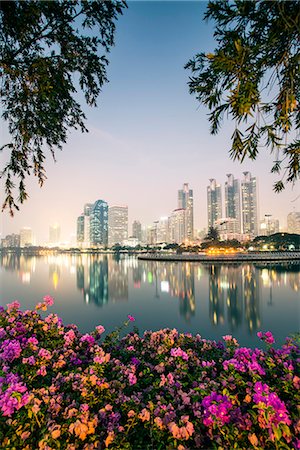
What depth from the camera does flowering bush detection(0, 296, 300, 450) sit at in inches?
85.4

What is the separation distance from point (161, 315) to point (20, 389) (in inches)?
497

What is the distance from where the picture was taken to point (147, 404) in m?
2.76

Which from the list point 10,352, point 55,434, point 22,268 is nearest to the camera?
point 55,434

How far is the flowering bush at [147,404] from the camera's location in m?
2.17

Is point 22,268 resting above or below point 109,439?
below

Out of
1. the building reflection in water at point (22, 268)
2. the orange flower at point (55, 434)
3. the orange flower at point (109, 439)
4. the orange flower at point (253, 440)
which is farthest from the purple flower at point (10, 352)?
the building reflection in water at point (22, 268)

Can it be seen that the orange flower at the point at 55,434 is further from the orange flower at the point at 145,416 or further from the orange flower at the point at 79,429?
the orange flower at the point at 145,416

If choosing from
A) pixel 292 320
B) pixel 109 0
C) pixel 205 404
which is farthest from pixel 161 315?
pixel 109 0

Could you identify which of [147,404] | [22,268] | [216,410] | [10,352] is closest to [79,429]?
[147,404]

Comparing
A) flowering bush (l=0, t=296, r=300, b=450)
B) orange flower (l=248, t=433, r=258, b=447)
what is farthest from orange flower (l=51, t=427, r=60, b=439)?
orange flower (l=248, t=433, r=258, b=447)

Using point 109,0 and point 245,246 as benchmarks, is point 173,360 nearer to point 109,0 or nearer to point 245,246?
point 109,0

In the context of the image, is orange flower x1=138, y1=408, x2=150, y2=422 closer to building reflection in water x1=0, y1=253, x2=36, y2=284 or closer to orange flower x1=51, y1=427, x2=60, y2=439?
orange flower x1=51, y1=427, x2=60, y2=439

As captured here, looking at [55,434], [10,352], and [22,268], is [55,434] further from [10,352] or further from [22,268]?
[22,268]

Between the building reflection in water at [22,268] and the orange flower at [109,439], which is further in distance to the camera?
the building reflection in water at [22,268]
